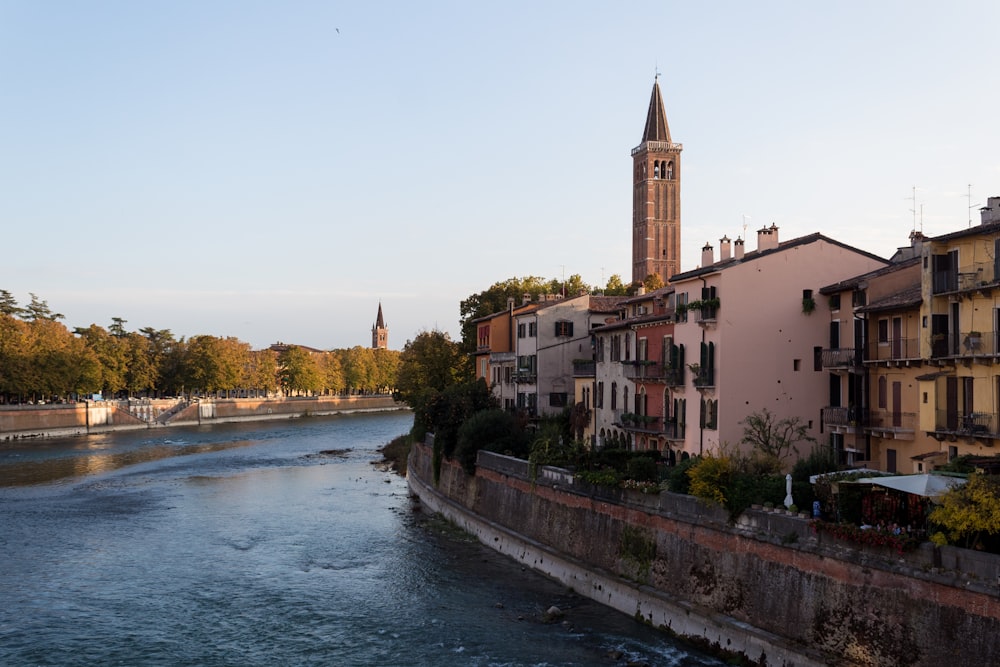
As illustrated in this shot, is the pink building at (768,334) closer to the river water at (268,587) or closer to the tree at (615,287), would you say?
the river water at (268,587)

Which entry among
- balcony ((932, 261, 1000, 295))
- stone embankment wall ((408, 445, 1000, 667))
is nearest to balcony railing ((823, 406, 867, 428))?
balcony ((932, 261, 1000, 295))

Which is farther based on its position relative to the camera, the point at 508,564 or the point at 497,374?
the point at 497,374

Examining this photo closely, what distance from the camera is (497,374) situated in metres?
60.8

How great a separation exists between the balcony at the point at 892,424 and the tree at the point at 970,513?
33.2 ft

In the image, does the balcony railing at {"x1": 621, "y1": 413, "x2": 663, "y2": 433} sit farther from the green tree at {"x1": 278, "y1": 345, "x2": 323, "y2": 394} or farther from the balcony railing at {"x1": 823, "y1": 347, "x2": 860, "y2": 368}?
the green tree at {"x1": 278, "y1": 345, "x2": 323, "y2": 394}

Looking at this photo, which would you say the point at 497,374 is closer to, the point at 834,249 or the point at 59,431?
the point at 834,249

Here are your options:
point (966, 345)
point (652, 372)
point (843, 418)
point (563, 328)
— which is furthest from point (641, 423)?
point (966, 345)

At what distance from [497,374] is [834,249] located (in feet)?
98.2

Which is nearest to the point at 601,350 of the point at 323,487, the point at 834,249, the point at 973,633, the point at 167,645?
the point at 834,249

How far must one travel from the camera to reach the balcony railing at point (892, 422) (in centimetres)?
2841

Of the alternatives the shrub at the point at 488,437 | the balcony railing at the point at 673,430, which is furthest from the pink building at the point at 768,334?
the shrub at the point at 488,437

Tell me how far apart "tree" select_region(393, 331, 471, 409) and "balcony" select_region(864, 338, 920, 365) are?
4384 cm

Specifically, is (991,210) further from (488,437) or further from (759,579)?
(488,437)

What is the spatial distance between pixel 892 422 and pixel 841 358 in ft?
11.9
